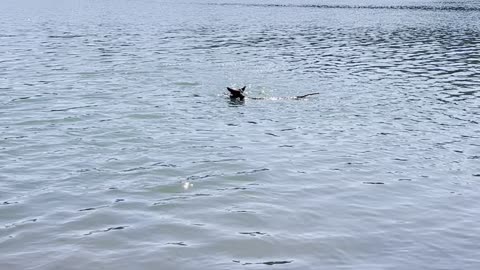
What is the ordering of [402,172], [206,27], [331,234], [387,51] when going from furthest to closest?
[206,27], [387,51], [402,172], [331,234]

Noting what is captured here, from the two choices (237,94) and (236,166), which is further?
(237,94)

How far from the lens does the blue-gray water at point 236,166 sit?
1232cm

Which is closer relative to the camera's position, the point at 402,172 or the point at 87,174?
the point at 87,174

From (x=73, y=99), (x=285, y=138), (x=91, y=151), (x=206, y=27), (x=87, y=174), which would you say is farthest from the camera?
(x=206, y=27)

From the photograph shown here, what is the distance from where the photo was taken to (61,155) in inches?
746

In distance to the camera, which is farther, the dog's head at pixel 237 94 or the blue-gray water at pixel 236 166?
the dog's head at pixel 237 94

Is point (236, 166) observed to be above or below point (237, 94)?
below

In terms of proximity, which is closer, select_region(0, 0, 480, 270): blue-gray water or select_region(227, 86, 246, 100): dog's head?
select_region(0, 0, 480, 270): blue-gray water

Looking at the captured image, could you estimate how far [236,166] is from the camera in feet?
60.8

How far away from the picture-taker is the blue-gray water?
12.3 meters

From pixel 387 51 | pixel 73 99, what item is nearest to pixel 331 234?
pixel 73 99

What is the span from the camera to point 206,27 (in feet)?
270

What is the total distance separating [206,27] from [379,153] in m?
64.9

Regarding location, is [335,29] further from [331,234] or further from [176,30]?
[331,234]
